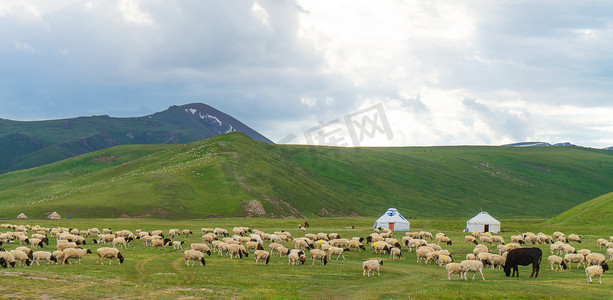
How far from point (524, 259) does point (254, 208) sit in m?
96.1

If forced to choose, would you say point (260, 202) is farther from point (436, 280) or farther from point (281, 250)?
point (436, 280)

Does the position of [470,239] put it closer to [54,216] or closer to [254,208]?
[254,208]

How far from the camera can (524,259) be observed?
36031mm

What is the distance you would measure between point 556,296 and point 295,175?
158m

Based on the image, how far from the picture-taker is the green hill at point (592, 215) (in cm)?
9738

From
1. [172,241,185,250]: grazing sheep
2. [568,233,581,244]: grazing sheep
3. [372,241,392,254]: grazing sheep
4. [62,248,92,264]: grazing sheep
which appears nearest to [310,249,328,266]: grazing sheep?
[372,241,392,254]: grazing sheep

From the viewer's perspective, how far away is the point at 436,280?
3447 cm

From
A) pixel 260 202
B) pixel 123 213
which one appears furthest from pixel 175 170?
pixel 123 213

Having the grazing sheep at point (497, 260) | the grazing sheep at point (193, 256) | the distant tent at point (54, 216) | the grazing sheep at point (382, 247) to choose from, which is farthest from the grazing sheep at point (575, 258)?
the distant tent at point (54, 216)

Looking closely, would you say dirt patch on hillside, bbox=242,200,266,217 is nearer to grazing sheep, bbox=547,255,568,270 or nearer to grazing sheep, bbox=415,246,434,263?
grazing sheep, bbox=415,246,434,263

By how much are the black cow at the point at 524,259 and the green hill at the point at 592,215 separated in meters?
68.0

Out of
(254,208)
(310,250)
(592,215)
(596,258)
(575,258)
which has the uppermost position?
(592,215)

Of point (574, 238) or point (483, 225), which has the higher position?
point (483, 225)

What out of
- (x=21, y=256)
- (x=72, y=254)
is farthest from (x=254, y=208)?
(x=21, y=256)
